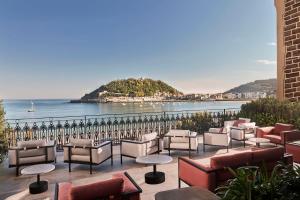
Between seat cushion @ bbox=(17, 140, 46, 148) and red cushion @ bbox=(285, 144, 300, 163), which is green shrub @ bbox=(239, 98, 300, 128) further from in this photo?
seat cushion @ bbox=(17, 140, 46, 148)

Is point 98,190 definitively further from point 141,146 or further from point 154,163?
point 141,146

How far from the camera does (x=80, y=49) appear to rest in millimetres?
26594

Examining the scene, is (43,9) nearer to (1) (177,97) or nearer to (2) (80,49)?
(2) (80,49)

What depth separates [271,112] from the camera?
29.4ft

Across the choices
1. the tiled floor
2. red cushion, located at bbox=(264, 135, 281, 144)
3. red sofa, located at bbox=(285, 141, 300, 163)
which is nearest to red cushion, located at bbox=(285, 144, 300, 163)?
red sofa, located at bbox=(285, 141, 300, 163)

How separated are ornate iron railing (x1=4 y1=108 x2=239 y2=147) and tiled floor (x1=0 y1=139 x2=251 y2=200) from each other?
1.64m

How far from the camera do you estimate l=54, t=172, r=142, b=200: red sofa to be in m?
2.65

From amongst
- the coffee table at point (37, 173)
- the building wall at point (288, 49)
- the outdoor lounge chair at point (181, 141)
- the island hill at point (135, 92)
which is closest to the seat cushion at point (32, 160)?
the coffee table at point (37, 173)

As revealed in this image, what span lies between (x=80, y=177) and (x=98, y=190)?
295 cm

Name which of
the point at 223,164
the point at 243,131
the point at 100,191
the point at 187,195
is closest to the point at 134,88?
the point at 243,131

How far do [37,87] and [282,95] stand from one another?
35385 mm

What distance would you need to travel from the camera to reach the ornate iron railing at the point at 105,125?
8.09 metres

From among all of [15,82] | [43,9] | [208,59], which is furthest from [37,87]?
[208,59]

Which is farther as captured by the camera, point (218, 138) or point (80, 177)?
point (218, 138)
